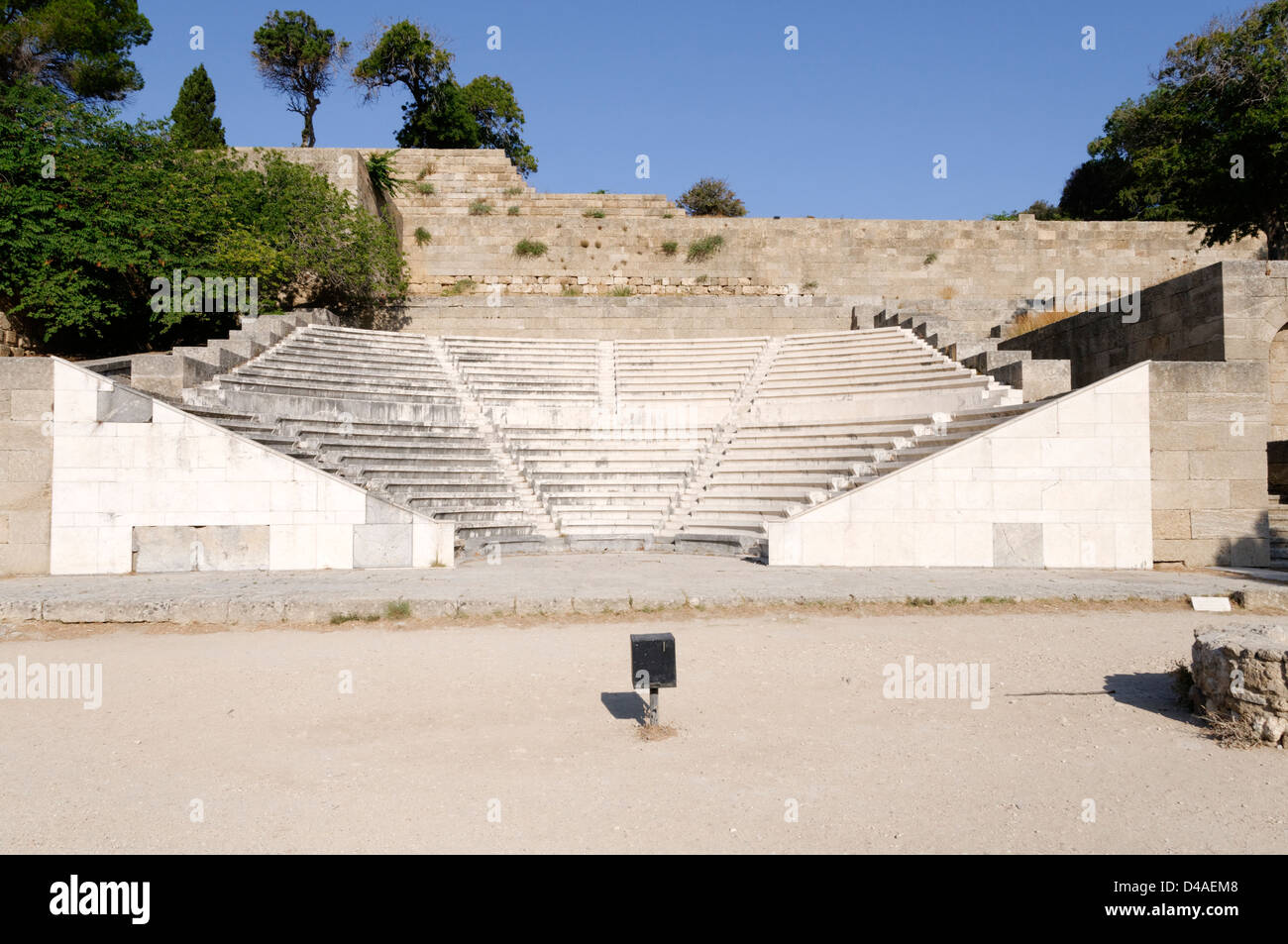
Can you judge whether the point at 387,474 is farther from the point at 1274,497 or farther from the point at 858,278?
the point at 858,278

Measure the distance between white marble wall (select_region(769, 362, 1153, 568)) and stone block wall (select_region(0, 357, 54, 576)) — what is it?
32.3 feet

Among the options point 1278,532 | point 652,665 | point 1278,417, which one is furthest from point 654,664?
point 1278,417

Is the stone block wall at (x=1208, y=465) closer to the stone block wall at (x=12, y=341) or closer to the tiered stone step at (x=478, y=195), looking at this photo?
the tiered stone step at (x=478, y=195)

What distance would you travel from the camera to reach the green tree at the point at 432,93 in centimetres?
3484

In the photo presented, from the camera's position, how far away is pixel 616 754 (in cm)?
425

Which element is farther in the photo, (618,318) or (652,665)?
(618,318)

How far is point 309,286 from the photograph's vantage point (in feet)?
65.6

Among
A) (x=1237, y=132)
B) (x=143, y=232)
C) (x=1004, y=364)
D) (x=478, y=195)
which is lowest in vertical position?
(x=1004, y=364)

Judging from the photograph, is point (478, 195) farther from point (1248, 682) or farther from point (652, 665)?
point (1248, 682)

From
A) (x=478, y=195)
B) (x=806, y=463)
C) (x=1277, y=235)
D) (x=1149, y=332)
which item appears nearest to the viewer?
(x=806, y=463)

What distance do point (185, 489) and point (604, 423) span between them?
7.56m

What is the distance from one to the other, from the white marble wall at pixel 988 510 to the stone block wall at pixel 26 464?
9857mm

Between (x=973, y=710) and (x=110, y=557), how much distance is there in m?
10.6
